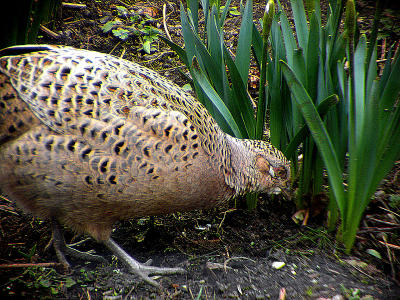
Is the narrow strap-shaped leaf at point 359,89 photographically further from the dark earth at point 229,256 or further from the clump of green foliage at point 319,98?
the dark earth at point 229,256

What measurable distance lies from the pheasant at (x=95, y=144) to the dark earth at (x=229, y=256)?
159 millimetres

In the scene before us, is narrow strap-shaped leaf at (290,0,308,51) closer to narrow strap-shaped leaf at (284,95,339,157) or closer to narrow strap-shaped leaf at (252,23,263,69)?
narrow strap-shaped leaf at (252,23,263,69)

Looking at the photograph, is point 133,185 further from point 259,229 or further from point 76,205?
point 259,229

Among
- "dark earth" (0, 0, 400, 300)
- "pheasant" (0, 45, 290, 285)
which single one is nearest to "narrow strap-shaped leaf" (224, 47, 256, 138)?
"pheasant" (0, 45, 290, 285)

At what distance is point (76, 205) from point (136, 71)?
2.72 feet

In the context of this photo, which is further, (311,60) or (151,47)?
(151,47)

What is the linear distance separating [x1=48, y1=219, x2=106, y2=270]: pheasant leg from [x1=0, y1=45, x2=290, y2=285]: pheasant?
0.02 m

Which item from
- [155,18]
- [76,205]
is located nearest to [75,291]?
[76,205]

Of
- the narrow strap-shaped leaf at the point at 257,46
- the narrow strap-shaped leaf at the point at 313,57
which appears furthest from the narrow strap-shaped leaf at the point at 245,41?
the narrow strap-shaped leaf at the point at 313,57

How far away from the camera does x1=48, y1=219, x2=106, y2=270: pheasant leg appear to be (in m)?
2.30

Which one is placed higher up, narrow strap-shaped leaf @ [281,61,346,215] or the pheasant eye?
narrow strap-shaped leaf @ [281,61,346,215]

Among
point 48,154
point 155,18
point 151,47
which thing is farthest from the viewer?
point 155,18

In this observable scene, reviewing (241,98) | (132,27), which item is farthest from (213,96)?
(132,27)

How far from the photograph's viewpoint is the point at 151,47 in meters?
4.18
